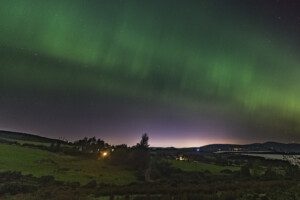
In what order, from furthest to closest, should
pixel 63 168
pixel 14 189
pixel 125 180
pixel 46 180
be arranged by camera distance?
pixel 63 168
pixel 125 180
pixel 46 180
pixel 14 189

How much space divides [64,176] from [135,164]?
28073 mm

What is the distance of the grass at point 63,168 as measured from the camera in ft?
210

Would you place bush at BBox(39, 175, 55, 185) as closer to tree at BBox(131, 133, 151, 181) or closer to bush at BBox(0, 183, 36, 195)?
bush at BBox(0, 183, 36, 195)

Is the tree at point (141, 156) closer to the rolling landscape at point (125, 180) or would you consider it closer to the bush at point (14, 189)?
the rolling landscape at point (125, 180)

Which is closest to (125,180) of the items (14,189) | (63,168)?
(63,168)

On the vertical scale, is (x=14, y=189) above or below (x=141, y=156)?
below

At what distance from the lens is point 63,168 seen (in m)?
73.8

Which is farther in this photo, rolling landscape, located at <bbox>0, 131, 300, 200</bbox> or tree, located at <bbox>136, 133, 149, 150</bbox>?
tree, located at <bbox>136, 133, 149, 150</bbox>

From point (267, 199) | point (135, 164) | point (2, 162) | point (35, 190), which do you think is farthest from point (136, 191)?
point (135, 164)

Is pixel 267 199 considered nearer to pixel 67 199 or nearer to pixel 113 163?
pixel 67 199

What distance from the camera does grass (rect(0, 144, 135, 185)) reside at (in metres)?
64.1

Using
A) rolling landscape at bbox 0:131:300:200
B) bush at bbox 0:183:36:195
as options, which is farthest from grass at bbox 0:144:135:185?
bush at bbox 0:183:36:195

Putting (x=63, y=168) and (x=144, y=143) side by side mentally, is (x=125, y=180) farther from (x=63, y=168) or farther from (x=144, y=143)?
(x=144, y=143)

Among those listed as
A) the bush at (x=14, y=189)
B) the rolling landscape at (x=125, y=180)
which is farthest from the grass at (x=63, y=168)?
the bush at (x=14, y=189)
